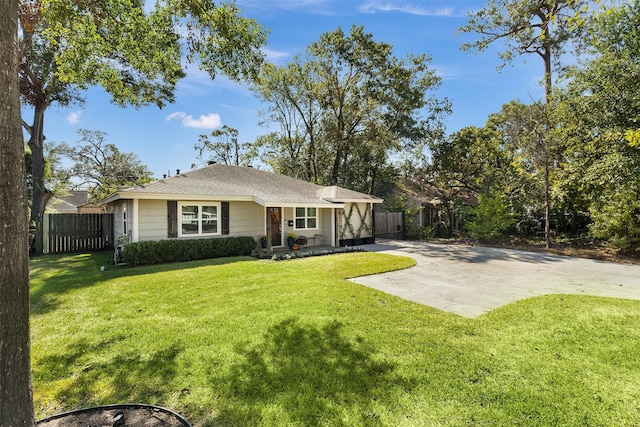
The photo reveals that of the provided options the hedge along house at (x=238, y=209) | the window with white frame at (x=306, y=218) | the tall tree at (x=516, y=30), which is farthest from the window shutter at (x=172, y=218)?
the tall tree at (x=516, y=30)

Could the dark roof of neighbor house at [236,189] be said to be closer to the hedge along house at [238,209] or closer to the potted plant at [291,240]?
the hedge along house at [238,209]

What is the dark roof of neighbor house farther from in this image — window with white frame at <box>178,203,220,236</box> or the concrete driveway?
the concrete driveway

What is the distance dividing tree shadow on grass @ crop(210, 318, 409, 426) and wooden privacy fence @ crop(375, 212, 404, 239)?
52.9ft

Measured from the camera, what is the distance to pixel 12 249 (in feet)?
6.48

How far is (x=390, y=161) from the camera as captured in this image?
24547 millimetres

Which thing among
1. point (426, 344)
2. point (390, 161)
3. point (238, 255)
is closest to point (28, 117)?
point (238, 255)

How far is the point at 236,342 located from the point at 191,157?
36.1 metres

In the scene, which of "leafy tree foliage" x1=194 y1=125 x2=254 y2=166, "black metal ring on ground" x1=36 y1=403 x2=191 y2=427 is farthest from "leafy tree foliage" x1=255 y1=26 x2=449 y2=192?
"black metal ring on ground" x1=36 y1=403 x2=191 y2=427

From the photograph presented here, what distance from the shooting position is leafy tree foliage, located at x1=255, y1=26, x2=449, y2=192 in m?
21.0

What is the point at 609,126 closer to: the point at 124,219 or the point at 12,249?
the point at 12,249

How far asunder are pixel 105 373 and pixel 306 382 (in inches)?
94.0

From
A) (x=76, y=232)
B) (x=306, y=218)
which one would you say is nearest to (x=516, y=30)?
(x=306, y=218)

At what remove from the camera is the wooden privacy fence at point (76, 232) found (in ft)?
42.6

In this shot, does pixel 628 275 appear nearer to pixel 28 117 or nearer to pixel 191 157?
pixel 28 117
